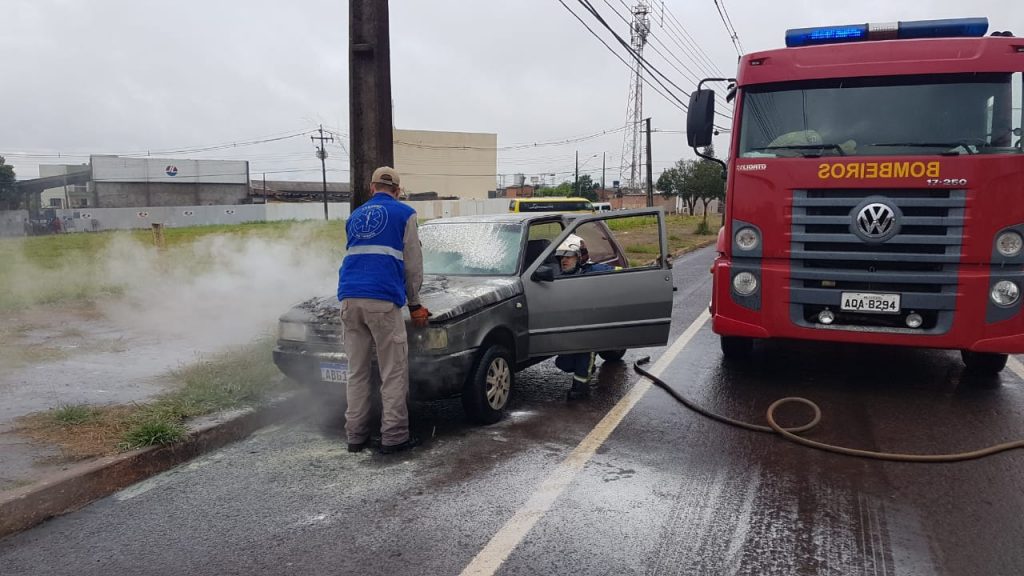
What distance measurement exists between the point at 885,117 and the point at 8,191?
62136 millimetres

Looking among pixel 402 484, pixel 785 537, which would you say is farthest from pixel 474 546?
pixel 785 537

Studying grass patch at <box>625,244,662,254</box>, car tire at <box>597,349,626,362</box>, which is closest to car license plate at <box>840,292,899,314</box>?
car tire at <box>597,349,626,362</box>

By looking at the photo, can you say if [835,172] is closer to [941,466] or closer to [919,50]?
[919,50]

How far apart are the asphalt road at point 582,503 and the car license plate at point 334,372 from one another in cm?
45

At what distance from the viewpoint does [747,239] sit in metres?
6.26

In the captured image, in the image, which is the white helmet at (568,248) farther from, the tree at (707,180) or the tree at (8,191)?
the tree at (8,191)

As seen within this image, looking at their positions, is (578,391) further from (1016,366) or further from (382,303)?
(1016,366)

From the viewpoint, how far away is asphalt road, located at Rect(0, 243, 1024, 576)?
3420mm

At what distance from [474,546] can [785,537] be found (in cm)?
157

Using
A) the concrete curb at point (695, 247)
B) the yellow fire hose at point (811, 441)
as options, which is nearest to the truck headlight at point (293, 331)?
the yellow fire hose at point (811, 441)

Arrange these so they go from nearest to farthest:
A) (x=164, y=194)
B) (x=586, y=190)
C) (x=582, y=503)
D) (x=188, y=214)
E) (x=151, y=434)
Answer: (x=582, y=503) → (x=151, y=434) → (x=188, y=214) → (x=164, y=194) → (x=586, y=190)

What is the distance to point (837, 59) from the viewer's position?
19.9ft

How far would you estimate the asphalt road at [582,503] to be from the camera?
342cm

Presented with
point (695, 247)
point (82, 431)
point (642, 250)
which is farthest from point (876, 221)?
point (695, 247)
